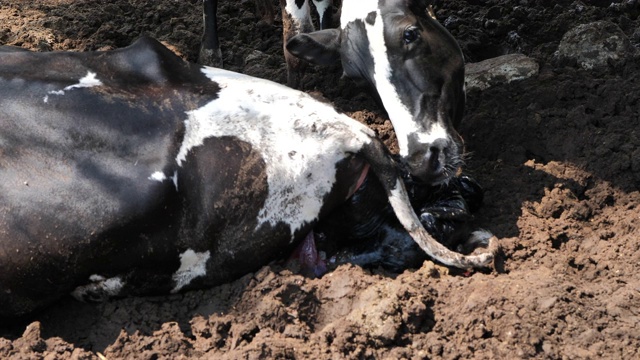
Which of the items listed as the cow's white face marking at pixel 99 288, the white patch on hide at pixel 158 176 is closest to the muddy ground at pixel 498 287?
the cow's white face marking at pixel 99 288

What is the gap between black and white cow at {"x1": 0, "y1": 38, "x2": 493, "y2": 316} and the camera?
4.21 m

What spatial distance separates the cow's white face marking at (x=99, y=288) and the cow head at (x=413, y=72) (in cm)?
150

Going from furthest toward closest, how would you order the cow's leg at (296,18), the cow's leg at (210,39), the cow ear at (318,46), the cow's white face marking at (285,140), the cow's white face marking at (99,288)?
the cow's leg at (210,39), the cow's leg at (296,18), the cow ear at (318,46), the cow's white face marking at (285,140), the cow's white face marking at (99,288)

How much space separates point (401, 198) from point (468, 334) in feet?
2.86

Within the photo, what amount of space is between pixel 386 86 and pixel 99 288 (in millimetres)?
1777

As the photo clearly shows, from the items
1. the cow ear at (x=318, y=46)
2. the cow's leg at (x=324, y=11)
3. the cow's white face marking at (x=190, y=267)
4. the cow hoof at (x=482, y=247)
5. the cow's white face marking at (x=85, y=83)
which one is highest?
the cow's white face marking at (x=85, y=83)

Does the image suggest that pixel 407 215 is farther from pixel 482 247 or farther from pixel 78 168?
pixel 78 168

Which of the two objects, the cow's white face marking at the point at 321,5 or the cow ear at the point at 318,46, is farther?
the cow's white face marking at the point at 321,5

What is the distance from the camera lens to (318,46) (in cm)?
566

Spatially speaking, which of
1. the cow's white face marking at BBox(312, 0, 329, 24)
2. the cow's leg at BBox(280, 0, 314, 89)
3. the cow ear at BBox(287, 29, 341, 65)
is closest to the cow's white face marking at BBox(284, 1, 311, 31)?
the cow's leg at BBox(280, 0, 314, 89)

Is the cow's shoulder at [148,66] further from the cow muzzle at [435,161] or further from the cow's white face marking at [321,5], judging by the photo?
the cow's white face marking at [321,5]

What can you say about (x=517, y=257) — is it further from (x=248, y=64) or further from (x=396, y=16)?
(x=248, y=64)

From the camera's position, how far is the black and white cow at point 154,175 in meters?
4.21

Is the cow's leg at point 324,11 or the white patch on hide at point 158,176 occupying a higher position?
the white patch on hide at point 158,176
